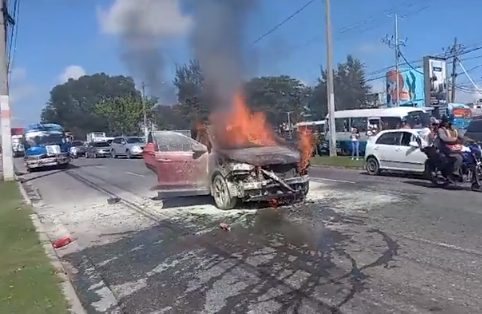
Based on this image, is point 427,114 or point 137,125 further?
point 137,125

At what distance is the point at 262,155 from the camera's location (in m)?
10.9

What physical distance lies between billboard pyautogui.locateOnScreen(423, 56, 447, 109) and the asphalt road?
23.4m

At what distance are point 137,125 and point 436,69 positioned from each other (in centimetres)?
3888

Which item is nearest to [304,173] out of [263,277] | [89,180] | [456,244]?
→ [456,244]

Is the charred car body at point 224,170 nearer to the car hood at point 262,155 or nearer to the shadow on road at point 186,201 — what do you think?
the car hood at point 262,155

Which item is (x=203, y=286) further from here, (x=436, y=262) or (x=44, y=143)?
(x=44, y=143)

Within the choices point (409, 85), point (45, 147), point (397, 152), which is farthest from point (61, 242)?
point (409, 85)

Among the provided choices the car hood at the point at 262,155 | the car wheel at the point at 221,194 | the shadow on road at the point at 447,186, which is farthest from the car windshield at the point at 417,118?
the car wheel at the point at 221,194

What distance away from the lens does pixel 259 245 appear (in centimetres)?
783

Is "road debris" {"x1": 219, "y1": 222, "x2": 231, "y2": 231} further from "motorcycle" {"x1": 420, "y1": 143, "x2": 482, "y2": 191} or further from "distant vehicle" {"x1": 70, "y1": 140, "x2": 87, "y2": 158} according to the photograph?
"distant vehicle" {"x1": 70, "y1": 140, "x2": 87, "y2": 158}

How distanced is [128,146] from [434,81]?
76.7ft

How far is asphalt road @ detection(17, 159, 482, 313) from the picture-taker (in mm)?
5297

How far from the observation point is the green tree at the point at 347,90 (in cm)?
6862

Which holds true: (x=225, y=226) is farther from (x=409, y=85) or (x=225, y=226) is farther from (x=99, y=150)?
(x=409, y=85)
